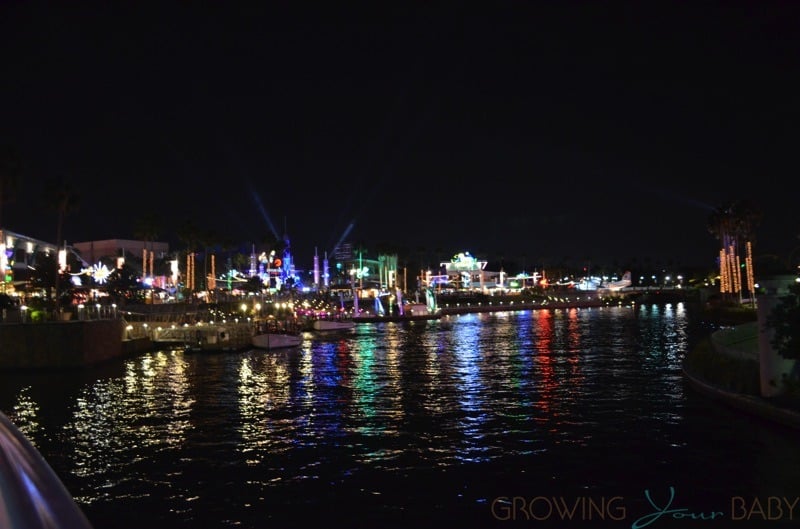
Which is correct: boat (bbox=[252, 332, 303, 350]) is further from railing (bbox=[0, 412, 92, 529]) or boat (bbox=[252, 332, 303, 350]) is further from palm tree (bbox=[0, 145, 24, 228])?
railing (bbox=[0, 412, 92, 529])

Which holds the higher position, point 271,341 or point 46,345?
point 46,345

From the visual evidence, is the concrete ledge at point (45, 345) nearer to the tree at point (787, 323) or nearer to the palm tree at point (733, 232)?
the tree at point (787, 323)

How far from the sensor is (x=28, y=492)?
346 cm

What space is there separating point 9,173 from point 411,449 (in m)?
49.0

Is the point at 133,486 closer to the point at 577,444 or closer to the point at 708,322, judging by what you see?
the point at 577,444

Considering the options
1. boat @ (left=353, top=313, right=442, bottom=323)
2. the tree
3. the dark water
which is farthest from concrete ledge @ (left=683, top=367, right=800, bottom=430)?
boat @ (left=353, top=313, right=442, bottom=323)

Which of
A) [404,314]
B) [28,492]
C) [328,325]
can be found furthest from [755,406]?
[404,314]

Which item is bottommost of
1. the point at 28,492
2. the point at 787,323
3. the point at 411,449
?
the point at 411,449

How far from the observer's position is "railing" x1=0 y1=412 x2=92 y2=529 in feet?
11.0

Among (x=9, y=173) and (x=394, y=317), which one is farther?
(x=394, y=317)

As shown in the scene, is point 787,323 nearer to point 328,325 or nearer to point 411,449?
point 411,449

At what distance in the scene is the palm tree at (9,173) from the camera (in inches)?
2232

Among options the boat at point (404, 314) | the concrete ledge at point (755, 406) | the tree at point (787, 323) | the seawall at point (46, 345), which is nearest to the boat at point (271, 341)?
the seawall at point (46, 345)

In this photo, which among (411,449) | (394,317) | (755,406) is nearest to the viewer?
(411,449)
